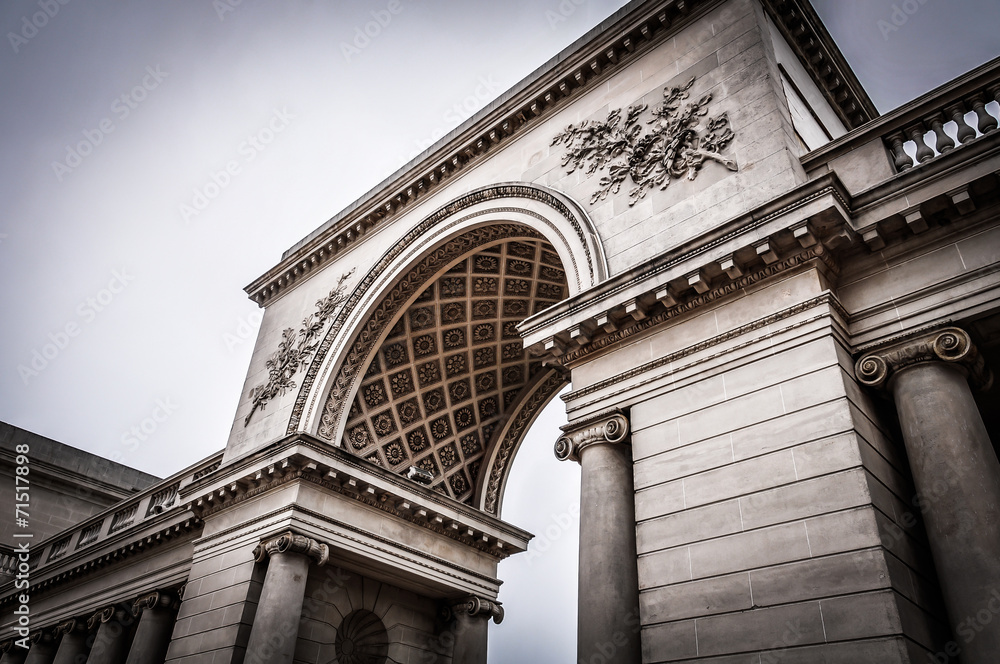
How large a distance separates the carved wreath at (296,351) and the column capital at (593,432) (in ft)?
28.6

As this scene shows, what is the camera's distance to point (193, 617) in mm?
14938

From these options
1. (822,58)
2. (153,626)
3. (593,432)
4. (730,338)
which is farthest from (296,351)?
(822,58)

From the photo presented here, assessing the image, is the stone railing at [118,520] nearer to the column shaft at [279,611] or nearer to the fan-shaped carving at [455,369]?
the fan-shaped carving at [455,369]

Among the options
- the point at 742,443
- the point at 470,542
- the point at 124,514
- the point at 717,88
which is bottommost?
the point at 742,443

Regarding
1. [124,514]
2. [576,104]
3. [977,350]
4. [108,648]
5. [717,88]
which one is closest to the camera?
[977,350]

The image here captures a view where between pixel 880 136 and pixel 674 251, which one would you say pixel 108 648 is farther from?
pixel 880 136

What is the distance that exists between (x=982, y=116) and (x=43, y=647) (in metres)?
26.8

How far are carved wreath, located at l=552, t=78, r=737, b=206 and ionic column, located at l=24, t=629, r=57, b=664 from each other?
2119cm

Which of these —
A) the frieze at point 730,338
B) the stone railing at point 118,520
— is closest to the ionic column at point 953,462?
the frieze at point 730,338

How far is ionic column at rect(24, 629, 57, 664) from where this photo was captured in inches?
848

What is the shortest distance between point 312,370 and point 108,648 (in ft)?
31.3

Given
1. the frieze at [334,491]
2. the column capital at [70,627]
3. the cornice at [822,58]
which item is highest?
the cornice at [822,58]

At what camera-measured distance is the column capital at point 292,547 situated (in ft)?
46.2

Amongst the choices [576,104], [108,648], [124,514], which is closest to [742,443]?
[576,104]
